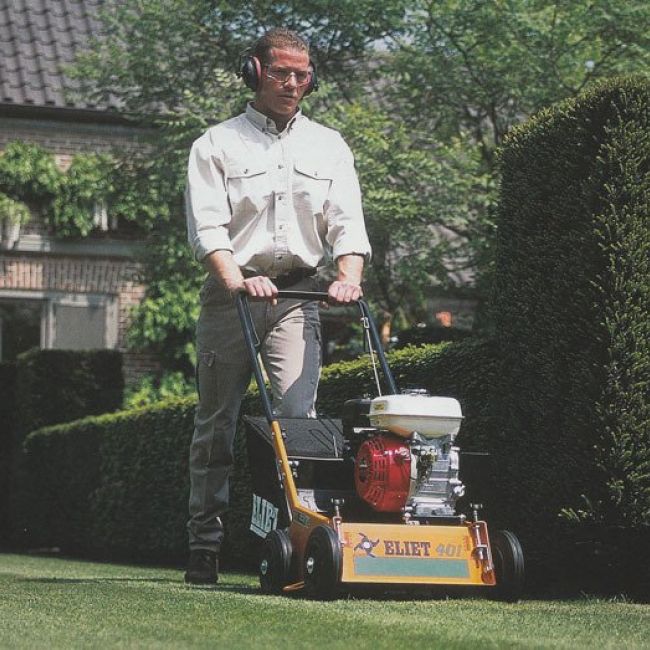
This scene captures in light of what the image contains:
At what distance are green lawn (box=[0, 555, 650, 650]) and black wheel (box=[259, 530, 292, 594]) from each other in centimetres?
8

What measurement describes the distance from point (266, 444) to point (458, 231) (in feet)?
26.7

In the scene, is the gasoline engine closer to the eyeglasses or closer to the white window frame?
the eyeglasses

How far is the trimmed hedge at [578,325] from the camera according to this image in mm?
6180

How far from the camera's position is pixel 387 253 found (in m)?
14.9

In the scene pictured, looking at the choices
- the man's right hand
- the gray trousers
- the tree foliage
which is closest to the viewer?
the man's right hand

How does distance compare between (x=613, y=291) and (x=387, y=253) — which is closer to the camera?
(x=613, y=291)

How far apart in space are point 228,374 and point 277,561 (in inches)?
40.6

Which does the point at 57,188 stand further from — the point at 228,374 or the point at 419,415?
the point at 419,415

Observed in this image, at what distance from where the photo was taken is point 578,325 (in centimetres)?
635

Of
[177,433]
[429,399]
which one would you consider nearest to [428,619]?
[429,399]

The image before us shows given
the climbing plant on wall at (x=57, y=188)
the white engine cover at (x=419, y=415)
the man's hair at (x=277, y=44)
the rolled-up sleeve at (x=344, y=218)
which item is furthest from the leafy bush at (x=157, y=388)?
the white engine cover at (x=419, y=415)

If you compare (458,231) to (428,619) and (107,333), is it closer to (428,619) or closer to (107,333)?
(107,333)

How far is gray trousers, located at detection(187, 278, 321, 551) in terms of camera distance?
6.16 m

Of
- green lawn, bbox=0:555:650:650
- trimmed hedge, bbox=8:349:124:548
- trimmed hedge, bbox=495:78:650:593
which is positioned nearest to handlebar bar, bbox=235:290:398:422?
green lawn, bbox=0:555:650:650
